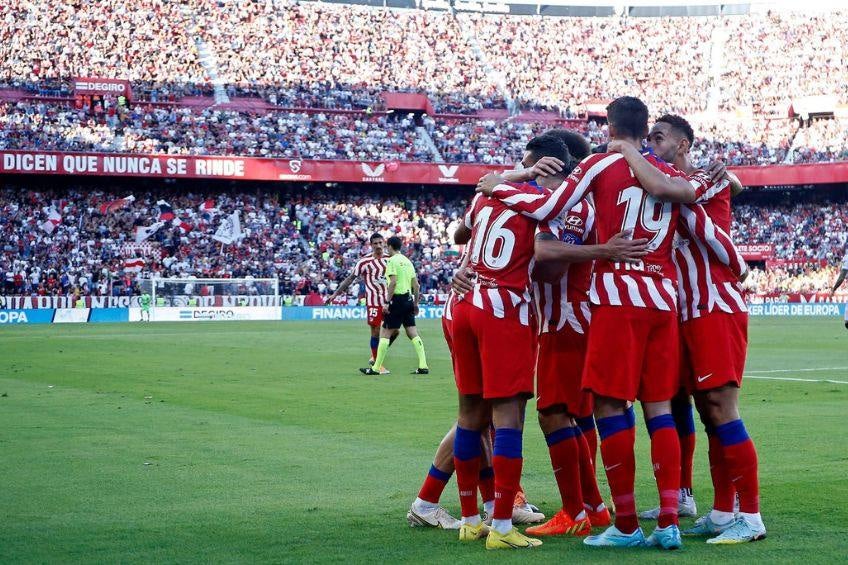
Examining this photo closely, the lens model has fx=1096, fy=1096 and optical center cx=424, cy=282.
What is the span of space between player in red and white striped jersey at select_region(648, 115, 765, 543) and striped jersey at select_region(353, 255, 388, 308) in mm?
13250

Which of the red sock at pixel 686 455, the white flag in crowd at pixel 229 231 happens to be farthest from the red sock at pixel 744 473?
the white flag in crowd at pixel 229 231

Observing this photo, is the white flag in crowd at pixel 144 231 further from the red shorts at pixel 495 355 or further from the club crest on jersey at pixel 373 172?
the red shorts at pixel 495 355

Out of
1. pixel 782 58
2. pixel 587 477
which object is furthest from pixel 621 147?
pixel 782 58

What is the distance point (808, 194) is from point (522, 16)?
841 inches

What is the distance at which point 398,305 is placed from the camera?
18.8 m

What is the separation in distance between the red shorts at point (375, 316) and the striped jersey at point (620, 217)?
44.9ft

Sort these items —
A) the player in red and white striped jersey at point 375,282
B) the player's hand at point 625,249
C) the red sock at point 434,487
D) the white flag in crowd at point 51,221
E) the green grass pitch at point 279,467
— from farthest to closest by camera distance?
the white flag in crowd at point 51,221 < the player in red and white striped jersey at point 375,282 < the red sock at point 434,487 < the player's hand at point 625,249 < the green grass pitch at point 279,467

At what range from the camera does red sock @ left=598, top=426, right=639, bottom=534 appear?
5.93m

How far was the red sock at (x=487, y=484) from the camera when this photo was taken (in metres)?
6.83

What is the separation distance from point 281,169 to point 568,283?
46.0 m

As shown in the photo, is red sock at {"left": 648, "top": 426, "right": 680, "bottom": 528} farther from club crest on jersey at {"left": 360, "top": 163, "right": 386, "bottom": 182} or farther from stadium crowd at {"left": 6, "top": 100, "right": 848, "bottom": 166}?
club crest on jersey at {"left": 360, "top": 163, "right": 386, "bottom": 182}

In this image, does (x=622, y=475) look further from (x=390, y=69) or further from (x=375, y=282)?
(x=390, y=69)

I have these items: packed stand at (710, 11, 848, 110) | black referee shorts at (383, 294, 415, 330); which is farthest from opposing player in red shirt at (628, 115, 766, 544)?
Answer: packed stand at (710, 11, 848, 110)

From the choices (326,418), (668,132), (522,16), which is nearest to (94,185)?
(522,16)
